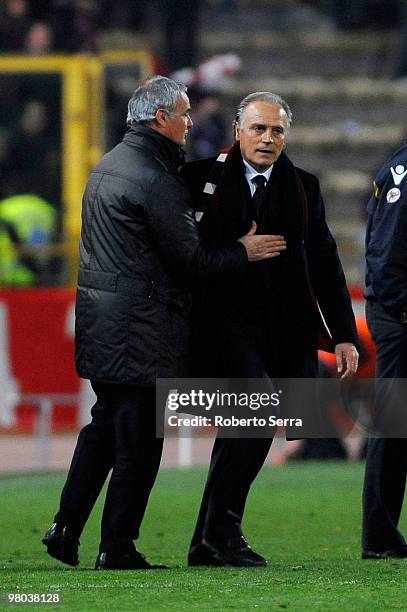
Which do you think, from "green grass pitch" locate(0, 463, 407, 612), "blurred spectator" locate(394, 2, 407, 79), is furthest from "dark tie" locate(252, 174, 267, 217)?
"blurred spectator" locate(394, 2, 407, 79)

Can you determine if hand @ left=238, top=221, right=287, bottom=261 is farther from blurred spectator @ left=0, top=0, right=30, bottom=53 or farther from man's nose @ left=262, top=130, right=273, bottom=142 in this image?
blurred spectator @ left=0, top=0, right=30, bottom=53

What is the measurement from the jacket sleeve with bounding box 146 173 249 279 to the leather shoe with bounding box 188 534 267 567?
3.60 ft

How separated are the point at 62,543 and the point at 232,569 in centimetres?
68

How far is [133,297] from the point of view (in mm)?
→ 6996

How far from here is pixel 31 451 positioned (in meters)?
15.7

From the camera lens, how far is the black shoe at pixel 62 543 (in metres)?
7.14

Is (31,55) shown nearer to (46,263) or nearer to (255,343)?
(46,263)

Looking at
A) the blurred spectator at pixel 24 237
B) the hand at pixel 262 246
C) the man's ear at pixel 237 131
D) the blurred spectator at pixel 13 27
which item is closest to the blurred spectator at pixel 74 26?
the blurred spectator at pixel 13 27

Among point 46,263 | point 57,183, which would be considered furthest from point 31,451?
point 57,183

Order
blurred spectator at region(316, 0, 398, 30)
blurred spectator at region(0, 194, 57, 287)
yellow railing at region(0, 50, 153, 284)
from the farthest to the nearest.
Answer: blurred spectator at region(316, 0, 398, 30), yellow railing at region(0, 50, 153, 284), blurred spectator at region(0, 194, 57, 287)

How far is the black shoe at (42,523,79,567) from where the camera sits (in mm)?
7145

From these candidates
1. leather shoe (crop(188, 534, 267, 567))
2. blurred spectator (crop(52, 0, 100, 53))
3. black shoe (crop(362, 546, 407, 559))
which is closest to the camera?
leather shoe (crop(188, 534, 267, 567))

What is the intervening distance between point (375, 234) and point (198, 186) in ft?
2.53

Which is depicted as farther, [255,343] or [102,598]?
[255,343]
